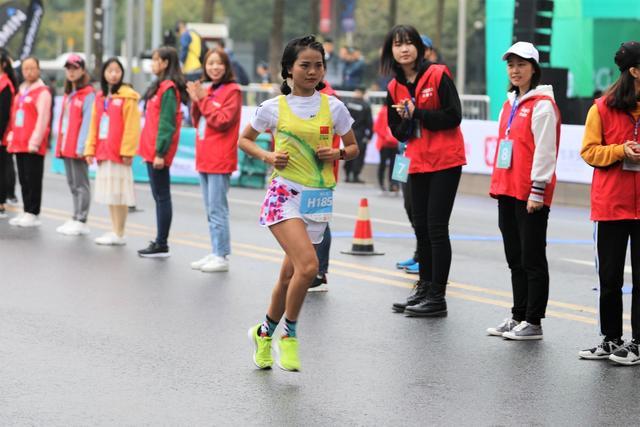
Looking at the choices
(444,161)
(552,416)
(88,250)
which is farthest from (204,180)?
(552,416)

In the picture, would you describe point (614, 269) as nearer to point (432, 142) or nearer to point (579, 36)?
point (432, 142)

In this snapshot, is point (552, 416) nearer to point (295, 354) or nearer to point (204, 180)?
point (295, 354)

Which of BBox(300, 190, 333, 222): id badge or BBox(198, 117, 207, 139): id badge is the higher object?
BBox(198, 117, 207, 139): id badge

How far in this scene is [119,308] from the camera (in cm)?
970

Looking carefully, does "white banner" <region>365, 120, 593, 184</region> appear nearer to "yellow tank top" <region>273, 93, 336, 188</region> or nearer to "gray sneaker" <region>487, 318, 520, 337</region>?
"gray sneaker" <region>487, 318, 520, 337</region>

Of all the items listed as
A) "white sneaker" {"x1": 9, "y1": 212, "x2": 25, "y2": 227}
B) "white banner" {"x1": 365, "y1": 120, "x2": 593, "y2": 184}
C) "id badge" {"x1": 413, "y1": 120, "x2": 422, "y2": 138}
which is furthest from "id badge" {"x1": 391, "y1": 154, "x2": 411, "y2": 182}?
"white banner" {"x1": 365, "y1": 120, "x2": 593, "y2": 184}

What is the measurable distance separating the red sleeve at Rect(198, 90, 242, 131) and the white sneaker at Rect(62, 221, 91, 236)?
3.26m

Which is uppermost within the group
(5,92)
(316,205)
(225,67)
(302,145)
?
(225,67)

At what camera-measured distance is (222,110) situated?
1164cm

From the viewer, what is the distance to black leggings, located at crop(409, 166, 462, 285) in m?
9.51

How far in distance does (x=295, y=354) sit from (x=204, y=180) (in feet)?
15.3

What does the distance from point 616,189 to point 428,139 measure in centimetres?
189

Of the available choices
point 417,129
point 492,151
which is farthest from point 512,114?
point 492,151

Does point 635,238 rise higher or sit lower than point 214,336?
higher
